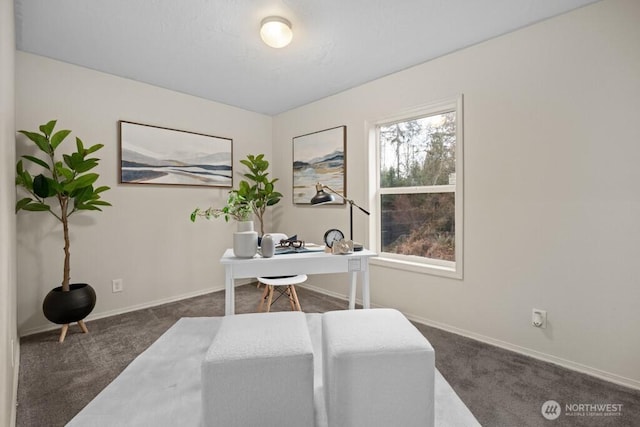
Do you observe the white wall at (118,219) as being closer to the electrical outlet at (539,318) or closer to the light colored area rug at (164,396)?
the light colored area rug at (164,396)

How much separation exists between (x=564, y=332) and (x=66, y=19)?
4.17 m

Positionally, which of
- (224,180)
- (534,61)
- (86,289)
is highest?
(534,61)

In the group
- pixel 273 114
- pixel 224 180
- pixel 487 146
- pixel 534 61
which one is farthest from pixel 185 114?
pixel 534 61

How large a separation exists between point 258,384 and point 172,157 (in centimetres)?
291

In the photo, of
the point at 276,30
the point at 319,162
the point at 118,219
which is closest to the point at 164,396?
the point at 118,219

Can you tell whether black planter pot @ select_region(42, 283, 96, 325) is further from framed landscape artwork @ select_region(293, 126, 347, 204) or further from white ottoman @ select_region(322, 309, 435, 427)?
framed landscape artwork @ select_region(293, 126, 347, 204)

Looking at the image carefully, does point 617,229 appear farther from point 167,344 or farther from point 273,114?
point 273,114

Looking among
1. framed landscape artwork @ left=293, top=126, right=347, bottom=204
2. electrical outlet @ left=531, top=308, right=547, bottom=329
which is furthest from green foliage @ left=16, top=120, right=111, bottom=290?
electrical outlet @ left=531, top=308, right=547, bottom=329

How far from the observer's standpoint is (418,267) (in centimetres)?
287

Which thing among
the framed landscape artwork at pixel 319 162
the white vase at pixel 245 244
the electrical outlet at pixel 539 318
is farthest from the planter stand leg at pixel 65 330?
the electrical outlet at pixel 539 318

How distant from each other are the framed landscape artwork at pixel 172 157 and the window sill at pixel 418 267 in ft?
7.22

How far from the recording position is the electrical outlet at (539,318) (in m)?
2.16

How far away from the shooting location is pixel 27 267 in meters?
2.57

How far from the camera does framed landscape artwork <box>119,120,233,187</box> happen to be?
10.3 ft
